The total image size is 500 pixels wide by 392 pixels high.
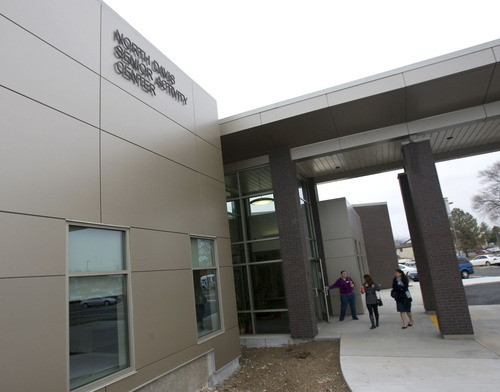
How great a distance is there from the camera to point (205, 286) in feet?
26.5

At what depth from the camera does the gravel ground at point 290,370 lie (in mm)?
7078

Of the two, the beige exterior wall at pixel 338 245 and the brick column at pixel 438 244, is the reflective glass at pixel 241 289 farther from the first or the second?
the brick column at pixel 438 244

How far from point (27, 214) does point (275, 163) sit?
834 centimetres

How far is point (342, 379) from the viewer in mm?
7066

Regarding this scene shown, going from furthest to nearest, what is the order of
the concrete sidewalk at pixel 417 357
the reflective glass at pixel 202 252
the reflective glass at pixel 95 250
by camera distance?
the reflective glass at pixel 202 252
the concrete sidewalk at pixel 417 357
the reflective glass at pixel 95 250

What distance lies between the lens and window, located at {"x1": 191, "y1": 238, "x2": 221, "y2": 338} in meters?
7.71

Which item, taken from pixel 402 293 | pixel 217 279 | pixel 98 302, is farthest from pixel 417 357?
pixel 98 302

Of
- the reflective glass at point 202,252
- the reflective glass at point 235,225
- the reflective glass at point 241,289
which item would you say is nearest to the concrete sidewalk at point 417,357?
the reflective glass at point 241,289

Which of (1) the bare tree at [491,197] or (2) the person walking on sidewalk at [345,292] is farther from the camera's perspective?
(1) the bare tree at [491,197]

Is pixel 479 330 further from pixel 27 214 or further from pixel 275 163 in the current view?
pixel 27 214

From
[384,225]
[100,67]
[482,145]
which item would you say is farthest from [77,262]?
[384,225]

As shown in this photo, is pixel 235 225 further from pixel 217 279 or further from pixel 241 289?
pixel 217 279

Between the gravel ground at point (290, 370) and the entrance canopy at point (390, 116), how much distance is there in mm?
5938

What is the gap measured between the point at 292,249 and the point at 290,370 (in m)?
3.77
